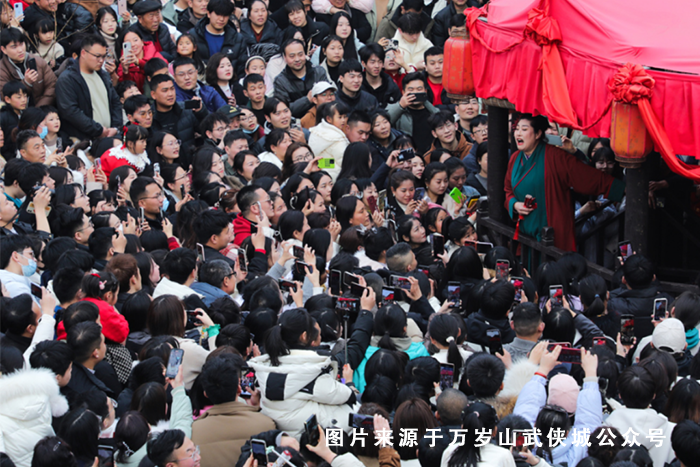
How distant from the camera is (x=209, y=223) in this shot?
5.80m

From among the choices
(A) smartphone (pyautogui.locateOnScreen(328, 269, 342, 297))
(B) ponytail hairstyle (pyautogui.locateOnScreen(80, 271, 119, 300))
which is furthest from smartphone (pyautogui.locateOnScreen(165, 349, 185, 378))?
(A) smartphone (pyautogui.locateOnScreen(328, 269, 342, 297))

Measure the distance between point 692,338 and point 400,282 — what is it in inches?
70.1

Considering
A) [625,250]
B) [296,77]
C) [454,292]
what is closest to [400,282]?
[454,292]

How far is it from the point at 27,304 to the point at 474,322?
2584 millimetres

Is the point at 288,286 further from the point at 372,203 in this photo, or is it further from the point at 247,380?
the point at 372,203

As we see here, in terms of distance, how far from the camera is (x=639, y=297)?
5320mm

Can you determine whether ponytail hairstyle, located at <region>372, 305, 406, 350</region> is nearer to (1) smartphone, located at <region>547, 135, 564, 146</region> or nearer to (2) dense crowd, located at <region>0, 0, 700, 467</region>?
(2) dense crowd, located at <region>0, 0, 700, 467</region>

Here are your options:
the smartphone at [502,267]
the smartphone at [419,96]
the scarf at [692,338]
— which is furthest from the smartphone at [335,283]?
the smartphone at [419,96]

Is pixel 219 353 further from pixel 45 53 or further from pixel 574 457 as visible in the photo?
pixel 45 53

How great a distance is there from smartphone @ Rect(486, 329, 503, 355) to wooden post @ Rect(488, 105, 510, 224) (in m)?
3.24

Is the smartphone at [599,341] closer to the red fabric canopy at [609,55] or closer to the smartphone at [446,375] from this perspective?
the smartphone at [446,375]

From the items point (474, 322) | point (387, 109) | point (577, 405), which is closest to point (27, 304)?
point (474, 322)

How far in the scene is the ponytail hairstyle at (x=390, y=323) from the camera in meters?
4.55

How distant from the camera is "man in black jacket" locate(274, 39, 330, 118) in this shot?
917 cm
